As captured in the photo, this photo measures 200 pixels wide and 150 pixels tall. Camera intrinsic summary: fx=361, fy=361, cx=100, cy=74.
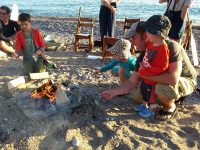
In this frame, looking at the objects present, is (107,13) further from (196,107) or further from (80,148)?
(80,148)

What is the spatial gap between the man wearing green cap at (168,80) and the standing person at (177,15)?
7.02 feet

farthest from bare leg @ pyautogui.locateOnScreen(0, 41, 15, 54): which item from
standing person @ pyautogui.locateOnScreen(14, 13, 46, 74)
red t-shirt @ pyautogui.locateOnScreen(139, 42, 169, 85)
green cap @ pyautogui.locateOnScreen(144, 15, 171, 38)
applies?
green cap @ pyautogui.locateOnScreen(144, 15, 171, 38)

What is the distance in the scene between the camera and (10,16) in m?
8.73

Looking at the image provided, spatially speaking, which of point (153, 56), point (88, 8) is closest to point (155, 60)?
point (153, 56)

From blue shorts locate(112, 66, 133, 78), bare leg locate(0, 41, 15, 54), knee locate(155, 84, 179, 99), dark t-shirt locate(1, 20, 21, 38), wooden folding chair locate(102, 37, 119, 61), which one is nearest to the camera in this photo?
knee locate(155, 84, 179, 99)

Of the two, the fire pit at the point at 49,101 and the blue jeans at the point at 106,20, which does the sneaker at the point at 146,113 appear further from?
the blue jeans at the point at 106,20

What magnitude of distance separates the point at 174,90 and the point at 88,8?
17296 millimetres

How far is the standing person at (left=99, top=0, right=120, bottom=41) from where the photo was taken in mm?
8461

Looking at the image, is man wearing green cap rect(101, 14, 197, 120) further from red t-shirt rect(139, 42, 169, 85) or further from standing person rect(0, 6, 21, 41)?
standing person rect(0, 6, 21, 41)

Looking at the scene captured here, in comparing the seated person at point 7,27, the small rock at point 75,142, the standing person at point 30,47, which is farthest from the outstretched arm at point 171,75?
the seated person at point 7,27

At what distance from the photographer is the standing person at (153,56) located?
426 cm

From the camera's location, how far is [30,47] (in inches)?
252

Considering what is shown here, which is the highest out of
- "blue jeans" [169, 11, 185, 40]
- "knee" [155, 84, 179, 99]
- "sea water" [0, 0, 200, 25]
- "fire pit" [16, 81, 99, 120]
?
"blue jeans" [169, 11, 185, 40]

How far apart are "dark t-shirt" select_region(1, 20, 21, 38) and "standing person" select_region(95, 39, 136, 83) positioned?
3.66m
